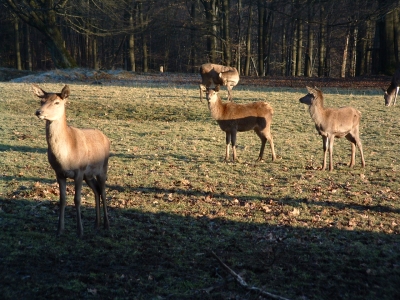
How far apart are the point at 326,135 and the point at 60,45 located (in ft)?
78.4

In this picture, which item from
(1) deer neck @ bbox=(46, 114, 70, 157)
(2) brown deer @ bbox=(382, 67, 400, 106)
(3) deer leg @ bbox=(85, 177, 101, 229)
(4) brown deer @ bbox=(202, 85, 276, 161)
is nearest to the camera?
(1) deer neck @ bbox=(46, 114, 70, 157)

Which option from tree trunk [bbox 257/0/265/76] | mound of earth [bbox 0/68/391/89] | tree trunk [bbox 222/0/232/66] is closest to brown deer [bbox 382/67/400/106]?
mound of earth [bbox 0/68/391/89]

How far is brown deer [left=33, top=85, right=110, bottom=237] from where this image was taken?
20.6 feet

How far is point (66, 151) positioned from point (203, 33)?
34.6m

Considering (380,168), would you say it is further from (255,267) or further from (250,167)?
(255,267)

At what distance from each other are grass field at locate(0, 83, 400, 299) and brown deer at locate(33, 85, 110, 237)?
588mm

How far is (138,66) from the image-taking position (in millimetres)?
51094

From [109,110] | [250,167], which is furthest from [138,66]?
[250,167]

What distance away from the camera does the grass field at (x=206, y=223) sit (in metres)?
5.29

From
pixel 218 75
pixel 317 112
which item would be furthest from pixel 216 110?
pixel 218 75

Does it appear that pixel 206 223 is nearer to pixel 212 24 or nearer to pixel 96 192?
pixel 96 192

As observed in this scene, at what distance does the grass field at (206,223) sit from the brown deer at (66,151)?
588 millimetres

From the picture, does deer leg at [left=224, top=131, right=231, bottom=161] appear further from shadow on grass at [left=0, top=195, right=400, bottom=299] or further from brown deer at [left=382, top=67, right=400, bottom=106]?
shadow on grass at [left=0, top=195, right=400, bottom=299]

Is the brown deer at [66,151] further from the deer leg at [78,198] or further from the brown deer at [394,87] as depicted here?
the brown deer at [394,87]
